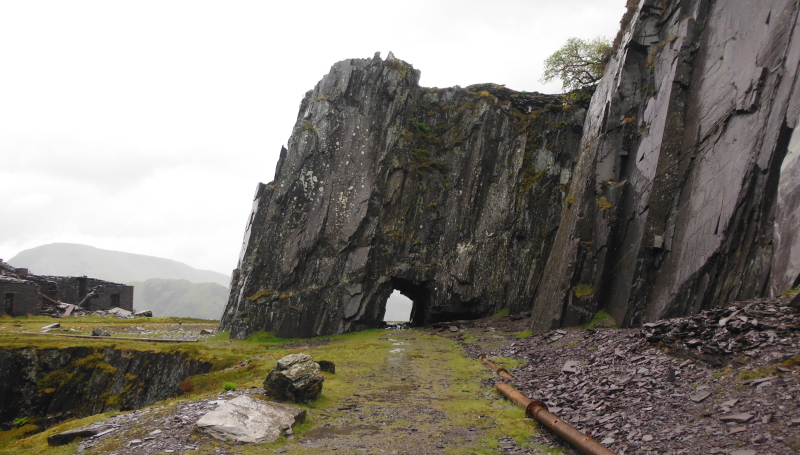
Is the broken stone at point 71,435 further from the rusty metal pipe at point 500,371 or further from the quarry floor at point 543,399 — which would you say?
the rusty metal pipe at point 500,371

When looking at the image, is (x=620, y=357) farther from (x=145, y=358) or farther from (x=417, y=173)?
(x=417, y=173)

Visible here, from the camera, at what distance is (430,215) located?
113 ft

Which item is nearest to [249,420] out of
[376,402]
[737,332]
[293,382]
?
[293,382]

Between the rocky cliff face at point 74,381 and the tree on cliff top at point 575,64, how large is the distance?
33.6m

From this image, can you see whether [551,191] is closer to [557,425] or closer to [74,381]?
[557,425]

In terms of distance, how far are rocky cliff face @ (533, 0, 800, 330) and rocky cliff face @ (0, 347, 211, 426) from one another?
19.7 meters

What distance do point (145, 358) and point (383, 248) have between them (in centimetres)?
1637

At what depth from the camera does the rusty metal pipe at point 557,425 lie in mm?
7828

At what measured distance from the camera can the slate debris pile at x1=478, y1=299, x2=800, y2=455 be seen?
23.4 feet

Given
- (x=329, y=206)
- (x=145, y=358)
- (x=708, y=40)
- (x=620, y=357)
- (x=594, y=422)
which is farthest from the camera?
(x=329, y=206)

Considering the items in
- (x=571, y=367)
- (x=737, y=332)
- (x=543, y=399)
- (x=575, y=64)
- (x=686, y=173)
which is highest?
(x=575, y=64)

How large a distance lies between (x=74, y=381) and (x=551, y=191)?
104 ft

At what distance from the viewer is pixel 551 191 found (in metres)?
33.7

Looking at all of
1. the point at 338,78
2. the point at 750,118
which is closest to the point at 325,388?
the point at 750,118
